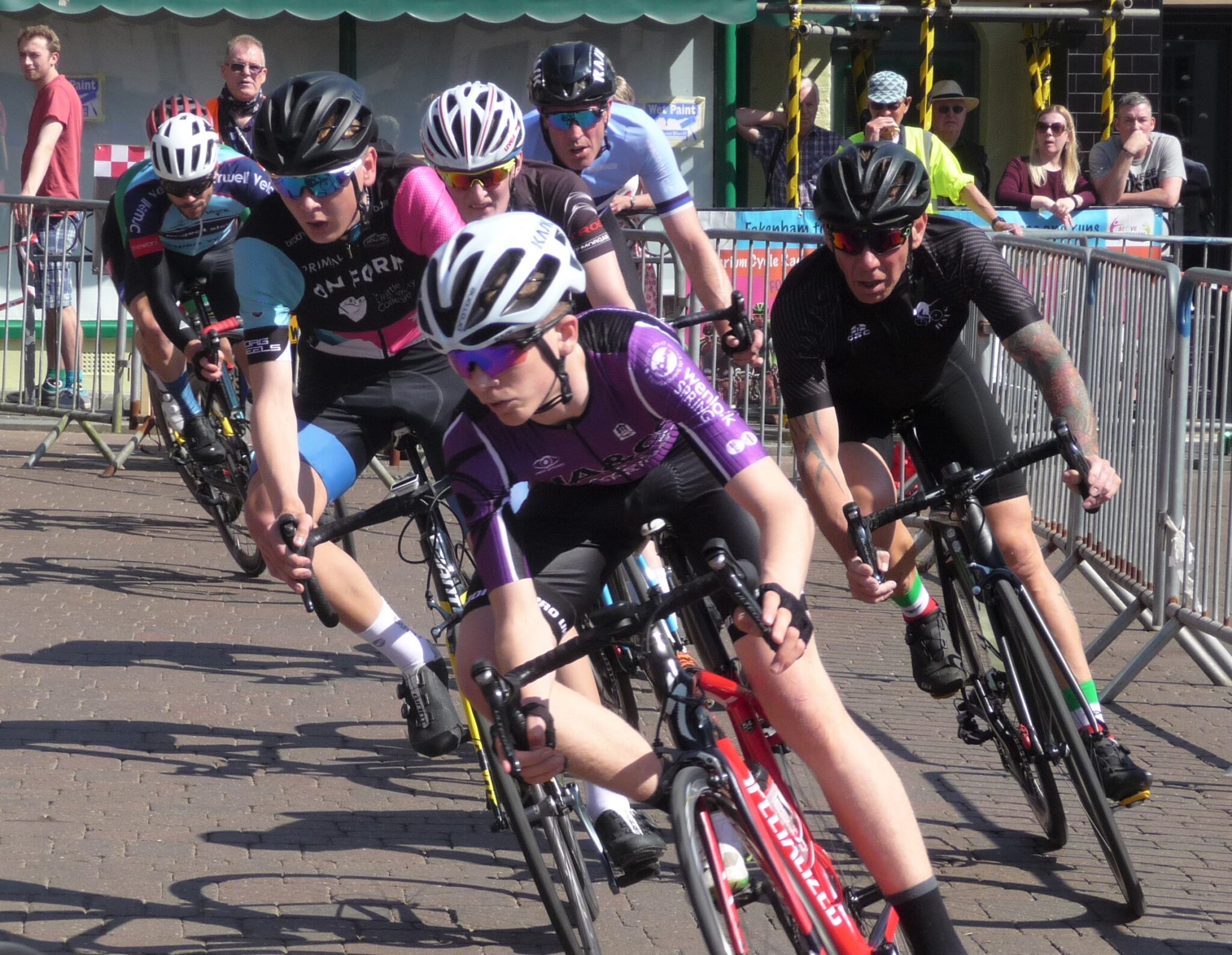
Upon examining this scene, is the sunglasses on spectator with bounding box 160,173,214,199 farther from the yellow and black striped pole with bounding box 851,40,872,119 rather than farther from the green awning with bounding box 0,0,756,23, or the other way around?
the yellow and black striped pole with bounding box 851,40,872,119

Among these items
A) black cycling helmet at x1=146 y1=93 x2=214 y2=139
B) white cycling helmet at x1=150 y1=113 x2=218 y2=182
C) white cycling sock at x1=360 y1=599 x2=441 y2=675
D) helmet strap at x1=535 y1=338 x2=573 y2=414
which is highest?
black cycling helmet at x1=146 y1=93 x2=214 y2=139

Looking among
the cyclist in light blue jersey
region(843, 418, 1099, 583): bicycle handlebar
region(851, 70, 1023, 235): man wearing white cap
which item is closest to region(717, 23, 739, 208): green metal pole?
region(851, 70, 1023, 235): man wearing white cap

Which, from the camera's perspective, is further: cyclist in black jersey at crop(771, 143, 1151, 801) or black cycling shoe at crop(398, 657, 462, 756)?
black cycling shoe at crop(398, 657, 462, 756)

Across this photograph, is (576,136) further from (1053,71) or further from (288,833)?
(1053,71)

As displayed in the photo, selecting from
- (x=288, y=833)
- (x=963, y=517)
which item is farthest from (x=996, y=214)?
(x=288, y=833)

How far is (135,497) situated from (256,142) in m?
5.99

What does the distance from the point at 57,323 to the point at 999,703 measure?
8.44m

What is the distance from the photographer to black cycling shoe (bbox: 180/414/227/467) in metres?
8.47

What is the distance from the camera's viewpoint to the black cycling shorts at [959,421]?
5336mm

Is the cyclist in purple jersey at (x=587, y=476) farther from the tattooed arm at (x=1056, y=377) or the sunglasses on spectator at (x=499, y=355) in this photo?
the tattooed arm at (x=1056, y=377)

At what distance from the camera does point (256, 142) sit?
5.04 meters

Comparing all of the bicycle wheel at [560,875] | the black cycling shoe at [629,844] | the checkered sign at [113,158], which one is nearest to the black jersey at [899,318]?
the black cycling shoe at [629,844]

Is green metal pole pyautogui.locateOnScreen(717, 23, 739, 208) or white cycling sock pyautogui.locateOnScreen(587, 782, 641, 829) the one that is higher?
green metal pole pyautogui.locateOnScreen(717, 23, 739, 208)

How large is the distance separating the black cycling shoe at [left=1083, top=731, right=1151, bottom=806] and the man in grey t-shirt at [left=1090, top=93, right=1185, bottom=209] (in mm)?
8660
